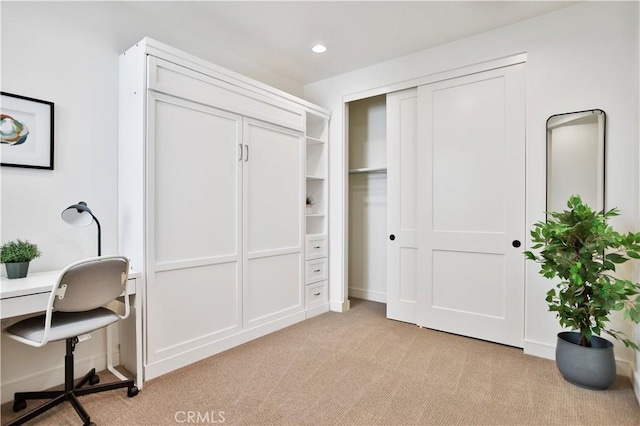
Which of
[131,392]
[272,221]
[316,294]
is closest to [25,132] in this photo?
[131,392]

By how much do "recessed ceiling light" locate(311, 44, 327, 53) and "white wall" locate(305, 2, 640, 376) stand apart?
35.8 inches

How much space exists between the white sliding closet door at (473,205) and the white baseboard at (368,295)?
101cm

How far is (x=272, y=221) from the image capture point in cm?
321

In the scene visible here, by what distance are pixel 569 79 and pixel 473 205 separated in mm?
1175

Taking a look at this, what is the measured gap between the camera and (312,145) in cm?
401

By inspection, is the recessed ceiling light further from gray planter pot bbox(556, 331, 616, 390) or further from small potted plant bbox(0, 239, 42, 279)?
gray planter pot bbox(556, 331, 616, 390)

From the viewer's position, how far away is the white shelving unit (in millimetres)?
3684

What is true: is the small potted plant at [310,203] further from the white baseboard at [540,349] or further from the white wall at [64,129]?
the white baseboard at [540,349]

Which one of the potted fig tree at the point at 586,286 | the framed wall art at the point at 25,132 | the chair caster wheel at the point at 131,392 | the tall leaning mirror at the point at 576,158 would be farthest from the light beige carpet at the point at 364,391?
the framed wall art at the point at 25,132

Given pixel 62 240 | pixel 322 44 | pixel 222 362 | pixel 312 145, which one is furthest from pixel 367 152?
pixel 62 240

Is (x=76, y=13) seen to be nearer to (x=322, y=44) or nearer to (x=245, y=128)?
(x=245, y=128)

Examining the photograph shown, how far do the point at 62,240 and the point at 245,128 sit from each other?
1.55 m

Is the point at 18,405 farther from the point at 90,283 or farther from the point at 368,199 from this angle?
the point at 368,199

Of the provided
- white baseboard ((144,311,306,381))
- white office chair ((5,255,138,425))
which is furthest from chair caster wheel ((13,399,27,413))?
white baseboard ((144,311,306,381))
